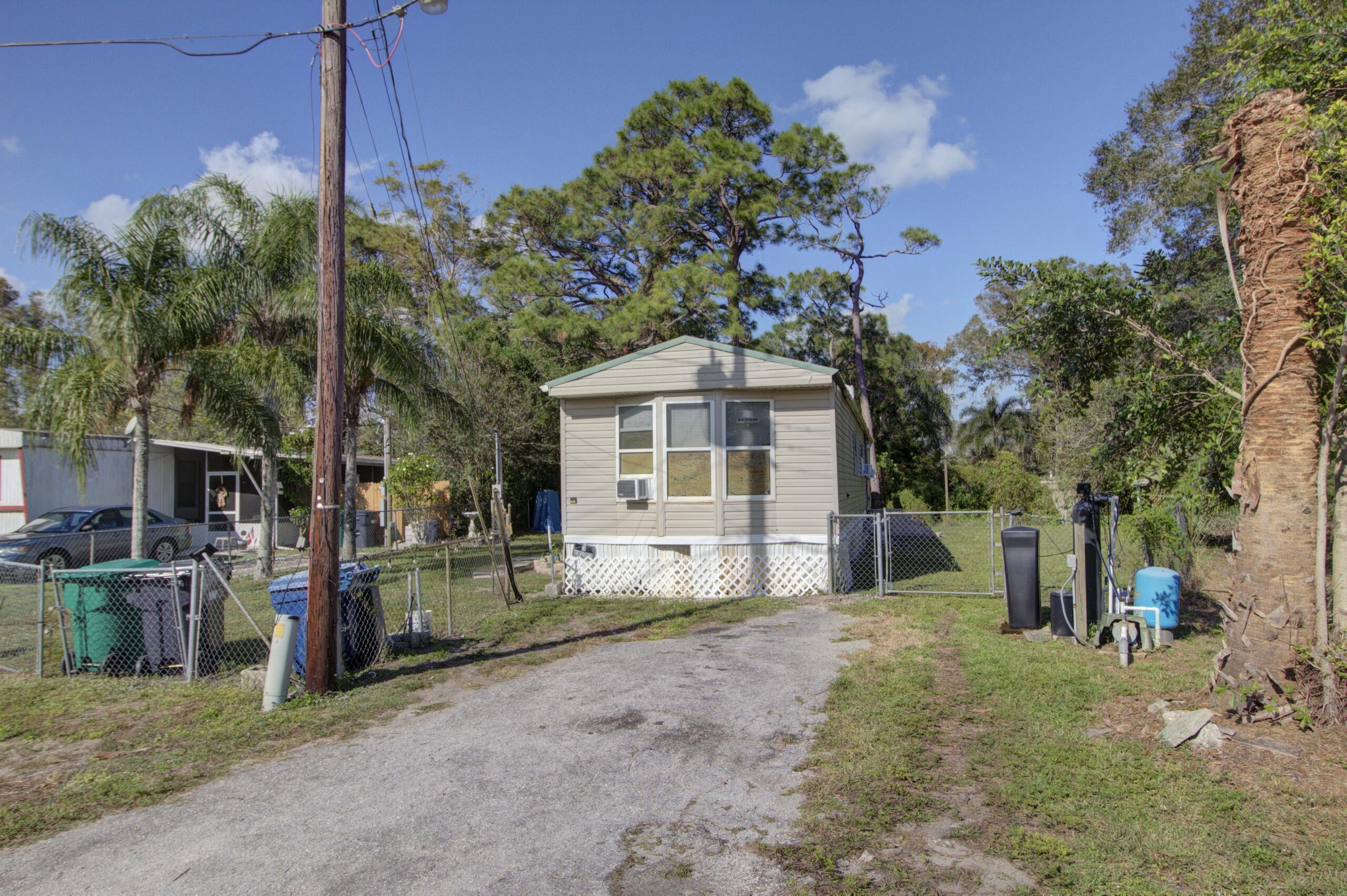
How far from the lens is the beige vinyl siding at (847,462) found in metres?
13.0

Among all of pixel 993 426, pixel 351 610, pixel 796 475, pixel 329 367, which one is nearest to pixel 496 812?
→ pixel 351 610

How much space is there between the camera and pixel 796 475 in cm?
1155

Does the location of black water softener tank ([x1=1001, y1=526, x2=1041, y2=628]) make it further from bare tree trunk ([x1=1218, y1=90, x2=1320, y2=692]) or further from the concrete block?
the concrete block

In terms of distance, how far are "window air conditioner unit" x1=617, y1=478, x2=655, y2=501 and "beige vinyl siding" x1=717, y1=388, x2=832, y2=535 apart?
3.84 ft

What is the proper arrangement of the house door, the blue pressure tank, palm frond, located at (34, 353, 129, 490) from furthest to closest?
the house door < palm frond, located at (34, 353, 129, 490) < the blue pressure tank

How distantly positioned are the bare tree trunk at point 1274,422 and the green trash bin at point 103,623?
8798 millimetres

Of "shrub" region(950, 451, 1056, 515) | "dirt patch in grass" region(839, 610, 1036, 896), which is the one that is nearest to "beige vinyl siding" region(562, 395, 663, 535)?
"dirt patch in grass" region(839, 610, 1036, 896)

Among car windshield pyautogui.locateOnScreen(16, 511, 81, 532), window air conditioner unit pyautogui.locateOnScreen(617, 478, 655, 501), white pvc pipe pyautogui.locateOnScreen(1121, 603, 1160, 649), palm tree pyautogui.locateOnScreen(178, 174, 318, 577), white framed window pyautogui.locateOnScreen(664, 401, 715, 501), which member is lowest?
white pvc pipe pyautogui.locateOnScreen(1121, 603, 1160, 649)

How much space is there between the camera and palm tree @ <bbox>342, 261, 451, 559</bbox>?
13.2 metres

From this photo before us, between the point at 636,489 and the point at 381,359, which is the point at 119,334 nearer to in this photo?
the point at 381,359

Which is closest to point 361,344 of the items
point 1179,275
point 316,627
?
point 316,627

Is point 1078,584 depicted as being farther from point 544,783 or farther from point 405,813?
point 405,813

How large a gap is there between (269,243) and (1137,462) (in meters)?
13.1

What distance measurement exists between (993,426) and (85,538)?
3274 centimetres
